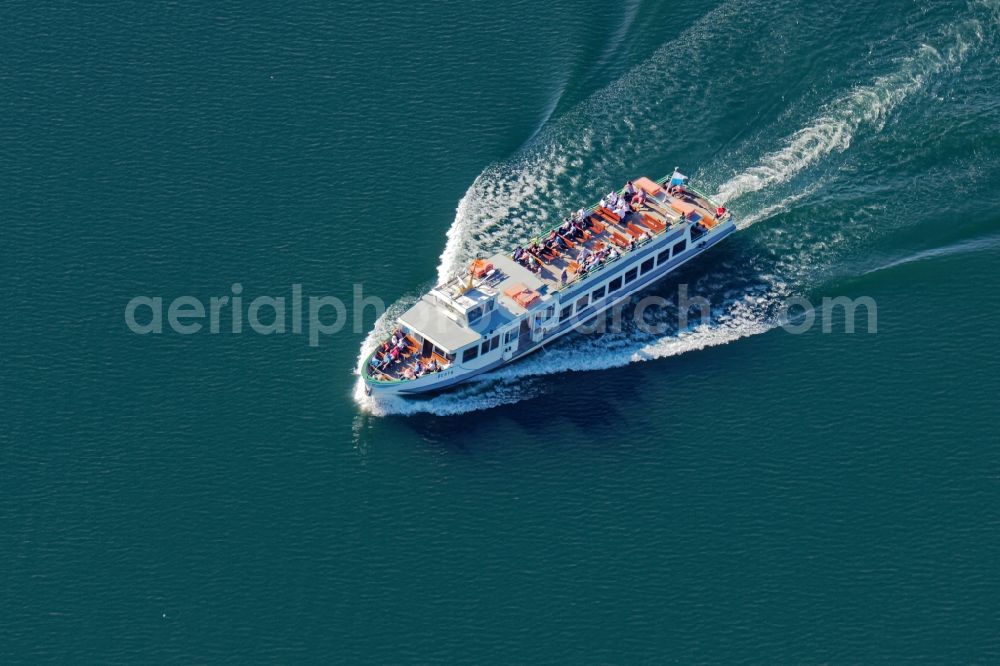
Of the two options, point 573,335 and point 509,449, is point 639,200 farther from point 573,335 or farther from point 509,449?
point 509,449

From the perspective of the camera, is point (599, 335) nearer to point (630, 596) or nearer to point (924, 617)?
point (630, 596)

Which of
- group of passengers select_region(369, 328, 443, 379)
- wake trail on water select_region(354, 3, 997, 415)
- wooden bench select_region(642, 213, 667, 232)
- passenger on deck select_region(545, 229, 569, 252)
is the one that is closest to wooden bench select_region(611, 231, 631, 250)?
wooden bench select_region(642, 213, 667, 232)

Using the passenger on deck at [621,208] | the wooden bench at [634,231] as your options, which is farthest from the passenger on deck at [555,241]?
the wooden bench at [634,231]

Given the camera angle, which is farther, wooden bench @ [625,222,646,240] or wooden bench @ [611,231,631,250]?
wooden bench @ [625,222,646,240]

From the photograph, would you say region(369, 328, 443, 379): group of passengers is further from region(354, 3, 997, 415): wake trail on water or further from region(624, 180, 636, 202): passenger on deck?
region(624, 180, 636, 202): passenger on deck

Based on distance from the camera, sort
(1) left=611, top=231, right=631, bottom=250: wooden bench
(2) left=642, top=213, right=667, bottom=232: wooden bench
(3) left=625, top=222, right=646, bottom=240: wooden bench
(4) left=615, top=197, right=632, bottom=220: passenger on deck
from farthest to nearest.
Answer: (2) left=642, top=213, right=667, bottom=232: wooden bench < (4) left=615, top=197, right=632, bottom=220: passenger on deck < (3) left=625, top=222, right=646, bottom=240: wooden bench < (1) left=611, top=231, right=631, bottom=250: wooden bench

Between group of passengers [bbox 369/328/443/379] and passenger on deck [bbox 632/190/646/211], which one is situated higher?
passenger on deck [bbox 632/190/646/211]

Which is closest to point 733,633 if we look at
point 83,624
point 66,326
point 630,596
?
point 630,596
